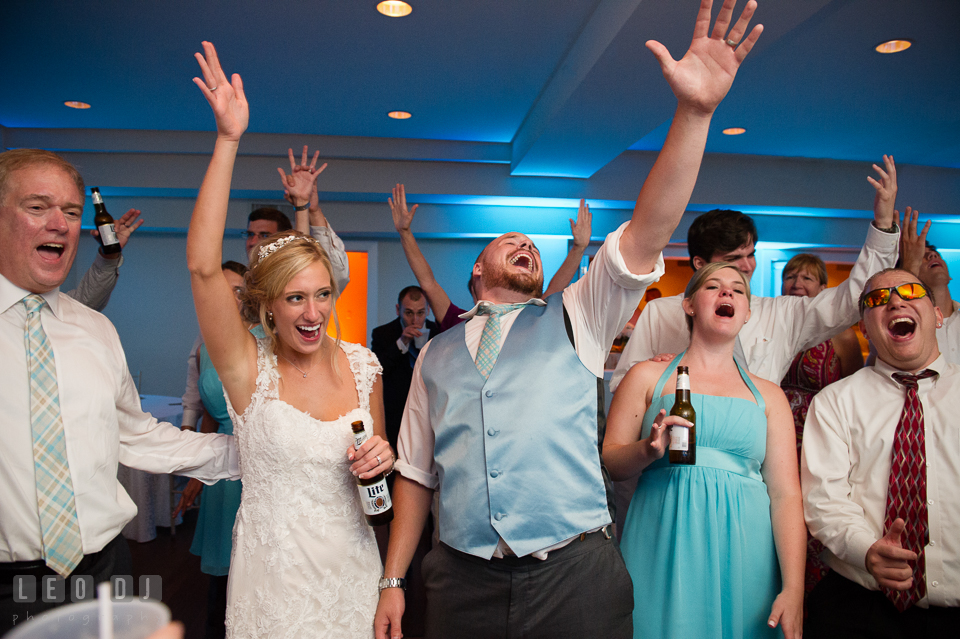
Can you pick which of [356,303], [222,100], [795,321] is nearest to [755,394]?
[795,321]

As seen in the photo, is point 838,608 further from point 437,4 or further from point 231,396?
point 437,4

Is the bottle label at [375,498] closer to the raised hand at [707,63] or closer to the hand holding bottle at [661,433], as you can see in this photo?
the hand holding bottle at [661,433]

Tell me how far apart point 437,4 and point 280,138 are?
3.10 meters

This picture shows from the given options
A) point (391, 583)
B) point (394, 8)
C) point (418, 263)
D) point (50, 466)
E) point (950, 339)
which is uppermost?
point (394, 8)

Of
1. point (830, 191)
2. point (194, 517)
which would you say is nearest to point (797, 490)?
point (194, 517)

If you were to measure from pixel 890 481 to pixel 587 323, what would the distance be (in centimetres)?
105

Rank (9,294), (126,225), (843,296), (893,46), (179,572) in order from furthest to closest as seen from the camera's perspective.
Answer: (893,46) → (179,572) → (126,225) → (843,296) → (9,294)

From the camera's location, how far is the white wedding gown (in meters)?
1.55

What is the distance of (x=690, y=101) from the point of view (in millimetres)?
1281

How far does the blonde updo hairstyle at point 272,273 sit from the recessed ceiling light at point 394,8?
2437 millimetres

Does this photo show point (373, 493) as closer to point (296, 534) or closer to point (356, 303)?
point (296, 534)

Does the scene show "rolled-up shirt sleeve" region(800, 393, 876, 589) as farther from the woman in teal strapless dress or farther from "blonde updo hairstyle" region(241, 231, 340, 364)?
"blonde updo hairstyle" region(241, 231, 340, 364)

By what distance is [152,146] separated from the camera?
6.18 m

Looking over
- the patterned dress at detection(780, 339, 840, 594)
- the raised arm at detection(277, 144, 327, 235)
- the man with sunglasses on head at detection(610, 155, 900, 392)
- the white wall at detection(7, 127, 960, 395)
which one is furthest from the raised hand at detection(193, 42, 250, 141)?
the white wall at detection(7, 127, 960, 395)
